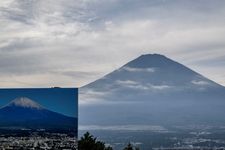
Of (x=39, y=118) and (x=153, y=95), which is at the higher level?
(x=153, y=95)

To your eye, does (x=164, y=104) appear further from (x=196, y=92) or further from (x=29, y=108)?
(x=29, y=108)

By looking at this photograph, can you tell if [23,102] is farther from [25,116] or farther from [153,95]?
[153,95]

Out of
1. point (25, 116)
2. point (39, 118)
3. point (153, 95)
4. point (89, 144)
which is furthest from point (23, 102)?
point (153, 95)

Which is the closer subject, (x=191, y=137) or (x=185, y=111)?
(x=191, y=137)

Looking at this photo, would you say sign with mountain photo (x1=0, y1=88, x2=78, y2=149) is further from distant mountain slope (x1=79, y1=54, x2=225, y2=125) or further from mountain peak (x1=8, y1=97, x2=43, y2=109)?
distant mountain slope (x1=79, y1=54, x2=225, y2=125)

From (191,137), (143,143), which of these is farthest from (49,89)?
(191,137)

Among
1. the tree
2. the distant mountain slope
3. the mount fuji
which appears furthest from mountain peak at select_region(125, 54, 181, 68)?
the mount fuji

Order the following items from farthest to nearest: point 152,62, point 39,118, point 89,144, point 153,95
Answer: point 152,62, point 153,95, point 89,144, point 39,118
